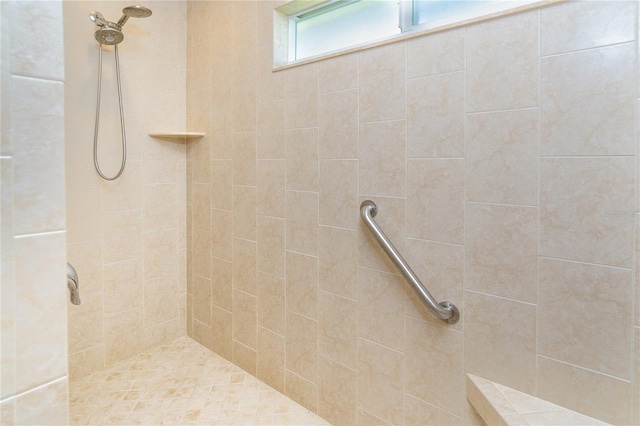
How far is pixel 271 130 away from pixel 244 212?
0.47m

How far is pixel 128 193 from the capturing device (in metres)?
2.04

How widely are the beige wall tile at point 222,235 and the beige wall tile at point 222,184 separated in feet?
0.15

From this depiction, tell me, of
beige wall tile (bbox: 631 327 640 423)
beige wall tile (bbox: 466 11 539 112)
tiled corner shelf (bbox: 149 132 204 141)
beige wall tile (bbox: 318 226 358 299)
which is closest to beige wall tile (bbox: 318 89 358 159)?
beige wall tile (bbox: 318 226 358 299)

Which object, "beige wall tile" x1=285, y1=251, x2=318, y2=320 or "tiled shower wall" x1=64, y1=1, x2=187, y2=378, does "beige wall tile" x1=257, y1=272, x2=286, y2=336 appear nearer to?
"beige wall tile" x1=285, y1=251, x2=318, y2=320

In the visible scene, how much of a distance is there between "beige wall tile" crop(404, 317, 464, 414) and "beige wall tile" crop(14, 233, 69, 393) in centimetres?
107

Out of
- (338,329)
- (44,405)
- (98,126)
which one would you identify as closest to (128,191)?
(98,126)

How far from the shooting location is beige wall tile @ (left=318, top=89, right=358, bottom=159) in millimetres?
1446

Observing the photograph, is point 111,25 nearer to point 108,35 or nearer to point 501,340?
point 108,35

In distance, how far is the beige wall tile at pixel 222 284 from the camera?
2.03m

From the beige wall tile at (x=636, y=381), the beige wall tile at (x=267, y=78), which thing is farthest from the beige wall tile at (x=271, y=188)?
the beige wall tile at (x=636, y=381)

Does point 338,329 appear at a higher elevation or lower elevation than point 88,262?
lower

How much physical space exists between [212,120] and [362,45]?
1.06 meters

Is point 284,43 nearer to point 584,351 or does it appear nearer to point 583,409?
point 584,351

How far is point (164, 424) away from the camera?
5.07 ft
